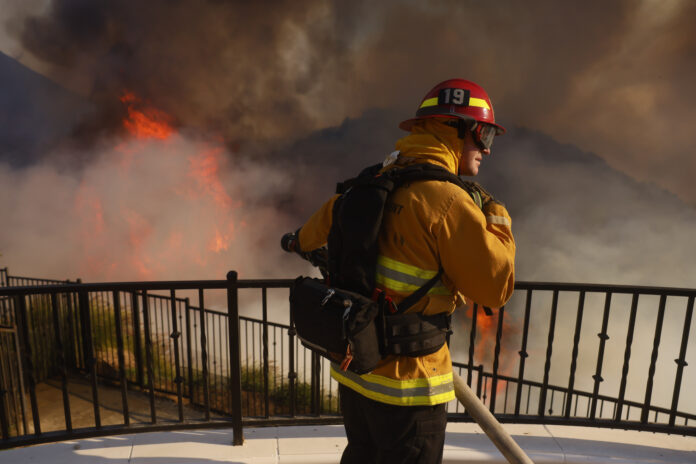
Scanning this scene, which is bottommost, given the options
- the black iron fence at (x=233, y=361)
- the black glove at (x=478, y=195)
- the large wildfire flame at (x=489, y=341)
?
the large wildfire flame at (x=489, y=341)

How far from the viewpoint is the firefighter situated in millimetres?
1318

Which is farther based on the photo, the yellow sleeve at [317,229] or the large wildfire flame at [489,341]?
the large wildfire flame at [489,341]

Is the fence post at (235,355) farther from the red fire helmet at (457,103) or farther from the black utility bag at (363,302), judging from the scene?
the red fire helmet at (457,103)

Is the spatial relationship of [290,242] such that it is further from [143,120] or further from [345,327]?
[143,120]

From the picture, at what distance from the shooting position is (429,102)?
162 centimetres

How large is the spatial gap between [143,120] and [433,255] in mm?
24168

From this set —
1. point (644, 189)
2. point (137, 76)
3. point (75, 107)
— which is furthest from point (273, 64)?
point (644, 189)

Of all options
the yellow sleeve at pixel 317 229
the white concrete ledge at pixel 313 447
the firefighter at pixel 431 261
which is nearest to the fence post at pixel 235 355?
the white concrete ledge at pixel 313 447

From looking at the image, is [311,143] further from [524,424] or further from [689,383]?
[689,383]

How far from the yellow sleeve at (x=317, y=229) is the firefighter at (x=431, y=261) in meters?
0.36

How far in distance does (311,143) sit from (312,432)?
814 inches

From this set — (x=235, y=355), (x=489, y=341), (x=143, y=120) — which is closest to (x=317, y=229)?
(x=235, y=355)

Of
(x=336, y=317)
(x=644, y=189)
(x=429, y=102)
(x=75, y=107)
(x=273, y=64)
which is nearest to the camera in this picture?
(x=336, y=317)

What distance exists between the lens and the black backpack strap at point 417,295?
1.43 meters
